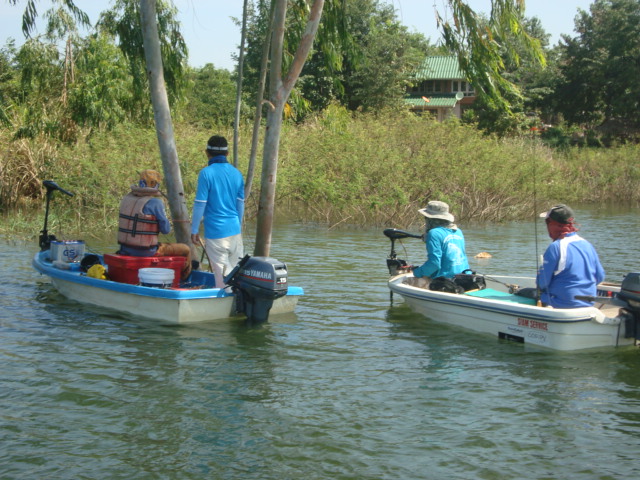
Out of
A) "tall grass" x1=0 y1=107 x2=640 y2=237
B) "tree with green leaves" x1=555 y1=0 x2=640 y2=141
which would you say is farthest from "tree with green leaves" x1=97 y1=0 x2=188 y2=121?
"tree with green leaves" x1=555 y1=0 x2=640 y2=141

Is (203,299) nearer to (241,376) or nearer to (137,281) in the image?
(137,281)

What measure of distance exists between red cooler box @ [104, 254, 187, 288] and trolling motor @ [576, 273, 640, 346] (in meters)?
5.08

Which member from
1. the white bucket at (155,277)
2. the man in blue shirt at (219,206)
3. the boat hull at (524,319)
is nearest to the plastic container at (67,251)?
the white bucket at (155,277)

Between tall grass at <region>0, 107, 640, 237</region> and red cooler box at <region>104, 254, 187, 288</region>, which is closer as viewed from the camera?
red cooler box at <region>104, 254, 187, 288</region>

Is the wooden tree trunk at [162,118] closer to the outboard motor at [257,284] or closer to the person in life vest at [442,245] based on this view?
the outboard motor at [257,284]

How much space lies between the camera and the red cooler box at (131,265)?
1029cm

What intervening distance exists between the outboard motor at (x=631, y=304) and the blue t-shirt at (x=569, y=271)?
1.24ft

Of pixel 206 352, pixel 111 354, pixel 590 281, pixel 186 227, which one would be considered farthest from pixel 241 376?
pixel 186 227

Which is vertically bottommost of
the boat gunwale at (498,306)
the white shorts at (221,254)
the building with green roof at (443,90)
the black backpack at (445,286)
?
the boat gunwale at (498,306)

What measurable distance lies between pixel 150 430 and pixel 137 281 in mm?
4320

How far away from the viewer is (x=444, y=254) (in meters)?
10.2

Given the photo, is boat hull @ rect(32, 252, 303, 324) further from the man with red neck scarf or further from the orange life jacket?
the man with red neck scarf

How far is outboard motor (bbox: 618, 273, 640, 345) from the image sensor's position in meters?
8.12

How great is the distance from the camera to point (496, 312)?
9.16m
